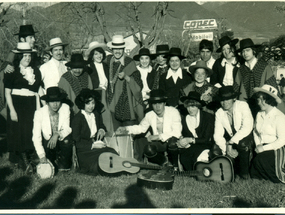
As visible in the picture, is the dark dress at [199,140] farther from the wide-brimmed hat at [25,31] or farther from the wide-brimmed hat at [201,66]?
the wide-brimmed hat at [25,31]

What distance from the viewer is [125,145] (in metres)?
5.34

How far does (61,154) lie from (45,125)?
0.50 m

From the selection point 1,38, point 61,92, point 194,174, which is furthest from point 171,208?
point 1,38

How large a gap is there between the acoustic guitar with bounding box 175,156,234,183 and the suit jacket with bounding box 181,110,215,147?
42 centimetres

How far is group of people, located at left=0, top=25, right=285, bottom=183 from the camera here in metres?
4.95

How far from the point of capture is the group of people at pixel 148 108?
16.2 feet

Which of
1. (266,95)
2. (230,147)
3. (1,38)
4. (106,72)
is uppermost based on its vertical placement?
(1,38)

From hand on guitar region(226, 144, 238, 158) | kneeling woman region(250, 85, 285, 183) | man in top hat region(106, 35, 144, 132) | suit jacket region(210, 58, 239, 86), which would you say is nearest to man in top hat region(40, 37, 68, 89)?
man in top hat region(106, 35, 144, 132)

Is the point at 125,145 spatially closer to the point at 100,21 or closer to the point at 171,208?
the point at 171,208

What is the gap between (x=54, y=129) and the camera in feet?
17.1

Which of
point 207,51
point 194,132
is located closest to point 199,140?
point 194,132

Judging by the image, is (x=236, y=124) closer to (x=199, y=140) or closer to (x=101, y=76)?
(x=199, y=140)

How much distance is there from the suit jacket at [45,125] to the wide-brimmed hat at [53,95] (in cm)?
15

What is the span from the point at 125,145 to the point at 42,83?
1.75 meters
